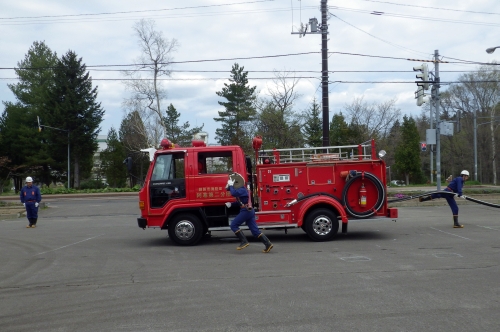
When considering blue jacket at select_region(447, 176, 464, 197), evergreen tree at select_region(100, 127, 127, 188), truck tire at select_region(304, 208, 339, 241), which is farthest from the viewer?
evergreen tree at select_region(100, 127, 127, 188)

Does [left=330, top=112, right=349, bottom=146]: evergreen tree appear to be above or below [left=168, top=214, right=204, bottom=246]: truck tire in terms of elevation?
above

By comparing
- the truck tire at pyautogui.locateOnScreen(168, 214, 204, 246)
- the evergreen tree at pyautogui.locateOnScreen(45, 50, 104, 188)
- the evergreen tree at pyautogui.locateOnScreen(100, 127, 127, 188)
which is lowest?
the truck tire at pyautogui.locateOnScreen(168, 214, 204, 246)

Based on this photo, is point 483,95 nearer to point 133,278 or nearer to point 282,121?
point 282,121

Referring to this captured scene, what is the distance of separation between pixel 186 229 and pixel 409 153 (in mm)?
46586

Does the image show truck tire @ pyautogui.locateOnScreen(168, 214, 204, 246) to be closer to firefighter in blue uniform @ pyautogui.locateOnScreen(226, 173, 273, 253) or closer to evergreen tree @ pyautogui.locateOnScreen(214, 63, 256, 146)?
firefighter in blue uniform @ pyautogui.locateOnScreen(226, 173, 273, 253)

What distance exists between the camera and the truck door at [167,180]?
12.3m

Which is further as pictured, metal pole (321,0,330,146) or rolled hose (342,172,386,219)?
metal pole (321,0,330,146)

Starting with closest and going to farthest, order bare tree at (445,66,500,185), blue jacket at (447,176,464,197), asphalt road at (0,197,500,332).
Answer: asphalt road at (0,197,500,332), blue jacket at (447,176,464,197), bare tree at (445,66,500,185)

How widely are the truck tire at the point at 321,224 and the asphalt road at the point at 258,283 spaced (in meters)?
0.35

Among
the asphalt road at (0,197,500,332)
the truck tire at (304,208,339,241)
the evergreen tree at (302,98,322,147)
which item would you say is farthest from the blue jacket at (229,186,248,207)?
the evergreen tree at (302,98,322,147)

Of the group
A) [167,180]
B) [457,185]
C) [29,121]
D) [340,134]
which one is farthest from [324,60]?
[29,121]

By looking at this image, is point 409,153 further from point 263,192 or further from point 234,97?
point 263,192

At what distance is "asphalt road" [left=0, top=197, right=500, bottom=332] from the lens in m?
6.18

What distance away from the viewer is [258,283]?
26.9 feet
